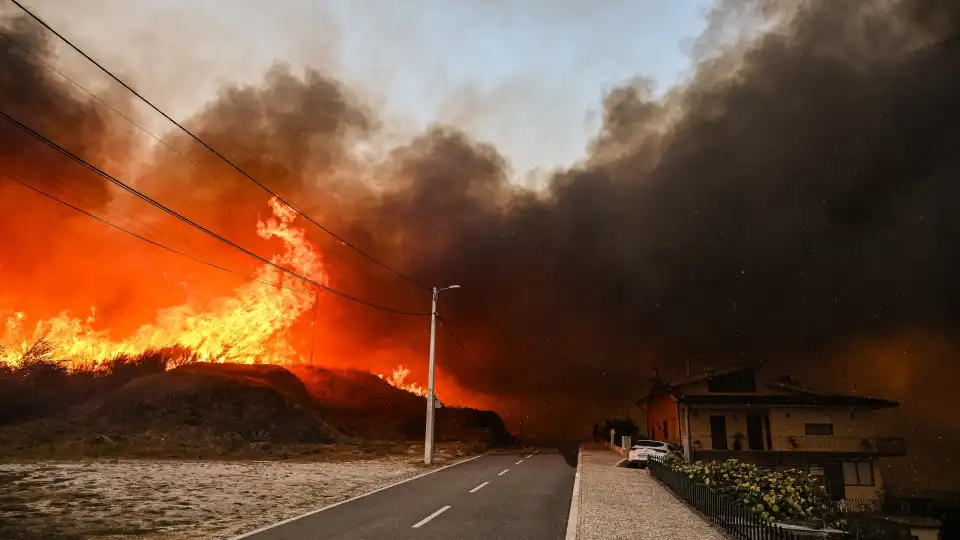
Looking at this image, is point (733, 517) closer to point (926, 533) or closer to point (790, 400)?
point (790, 400)

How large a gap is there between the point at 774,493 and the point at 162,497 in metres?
17.3

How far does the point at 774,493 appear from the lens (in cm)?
1214

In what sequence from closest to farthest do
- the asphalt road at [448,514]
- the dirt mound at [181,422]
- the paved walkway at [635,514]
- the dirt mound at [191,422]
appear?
the asphalt road at [448,514]
the paved walkway at [635,514]
the dirt mound at [191,422]
the dirt mound at [181,422]

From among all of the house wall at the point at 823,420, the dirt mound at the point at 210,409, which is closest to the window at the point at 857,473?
the house wall at the point at 823,420

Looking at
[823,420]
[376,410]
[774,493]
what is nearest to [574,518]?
[774,493]

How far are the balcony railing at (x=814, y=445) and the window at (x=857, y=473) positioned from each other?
4.25 ft

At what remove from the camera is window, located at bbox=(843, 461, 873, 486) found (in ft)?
120

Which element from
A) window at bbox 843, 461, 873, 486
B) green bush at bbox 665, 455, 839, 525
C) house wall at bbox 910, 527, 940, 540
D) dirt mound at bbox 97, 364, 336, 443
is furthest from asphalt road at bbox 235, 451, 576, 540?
dirt mound at bbox 97, 364, 336, 443

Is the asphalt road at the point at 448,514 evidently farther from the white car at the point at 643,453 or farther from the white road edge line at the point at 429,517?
the white car at the point at 643,453

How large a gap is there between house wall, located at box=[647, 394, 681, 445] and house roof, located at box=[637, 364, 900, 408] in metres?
1.48

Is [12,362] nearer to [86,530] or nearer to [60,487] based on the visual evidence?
[60,487]

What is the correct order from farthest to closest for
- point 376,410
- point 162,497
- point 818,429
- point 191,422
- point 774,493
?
point 376,410, point 191,422, point 818,429, point 162,497, point 774,493

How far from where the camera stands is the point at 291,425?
57812 mm

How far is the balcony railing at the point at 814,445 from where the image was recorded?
36562mm
